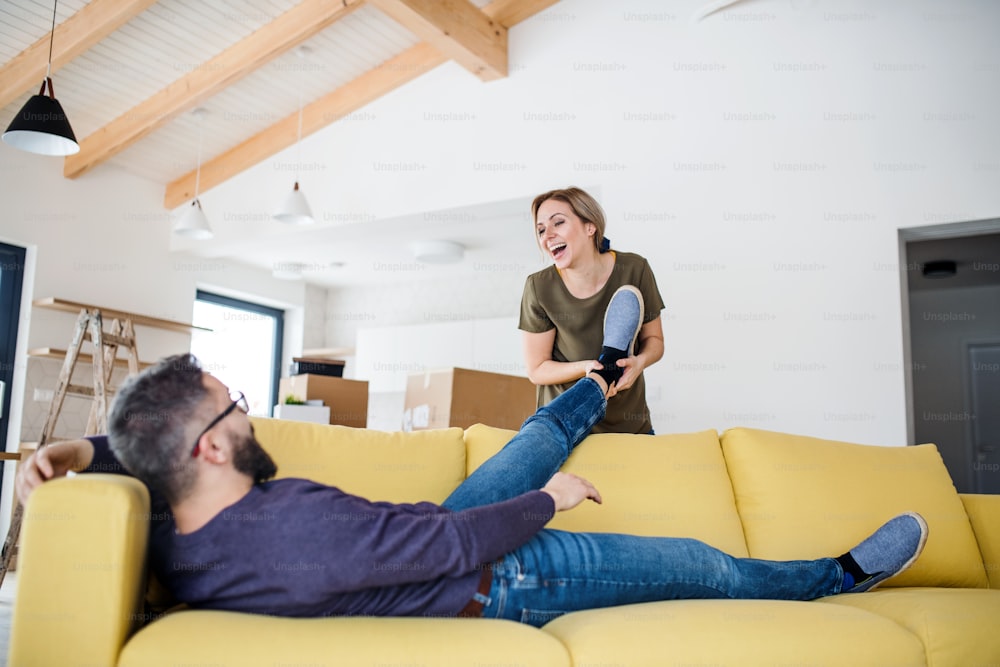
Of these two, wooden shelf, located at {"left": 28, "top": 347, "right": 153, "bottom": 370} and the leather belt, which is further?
wooden shelf, located at {"left": 28, "top": 347, "right": 153, "bottom": 370}

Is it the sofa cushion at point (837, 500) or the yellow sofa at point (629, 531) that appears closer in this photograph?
the yellow sofa at point (629, 531)

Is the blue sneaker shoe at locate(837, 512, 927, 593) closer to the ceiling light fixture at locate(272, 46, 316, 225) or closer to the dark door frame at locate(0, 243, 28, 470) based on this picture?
the ceiling light fixture at locate(272, 46, 316, 225)

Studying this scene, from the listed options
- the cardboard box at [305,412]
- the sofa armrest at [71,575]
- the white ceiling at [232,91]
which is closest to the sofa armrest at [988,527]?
the sofa armrest at [71,575]

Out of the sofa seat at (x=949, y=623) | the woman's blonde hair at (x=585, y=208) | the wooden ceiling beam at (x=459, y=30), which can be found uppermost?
the wooden ceiling beam at (x=459, y=30)

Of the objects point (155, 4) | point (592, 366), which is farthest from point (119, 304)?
point (592, 366)

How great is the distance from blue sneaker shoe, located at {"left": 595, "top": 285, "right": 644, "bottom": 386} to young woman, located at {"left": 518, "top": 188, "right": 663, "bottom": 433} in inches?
4.9

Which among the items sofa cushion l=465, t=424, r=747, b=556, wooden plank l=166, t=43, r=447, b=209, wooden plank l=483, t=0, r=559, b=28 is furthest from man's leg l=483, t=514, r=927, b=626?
wooden plank l=166, t=43, r=447, b=209

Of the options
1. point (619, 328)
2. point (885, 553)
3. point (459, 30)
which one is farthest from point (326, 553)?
point (459, 30)

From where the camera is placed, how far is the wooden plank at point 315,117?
5344 mm

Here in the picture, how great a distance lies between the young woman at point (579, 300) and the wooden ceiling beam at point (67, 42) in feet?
9.63

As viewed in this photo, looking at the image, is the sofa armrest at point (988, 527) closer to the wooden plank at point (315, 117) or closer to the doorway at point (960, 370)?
the wooden plank at point (315, 117)

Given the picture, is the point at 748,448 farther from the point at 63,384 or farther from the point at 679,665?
the point at 63,384

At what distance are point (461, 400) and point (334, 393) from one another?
1.07m

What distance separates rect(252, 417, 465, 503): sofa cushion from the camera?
190 centimetres
